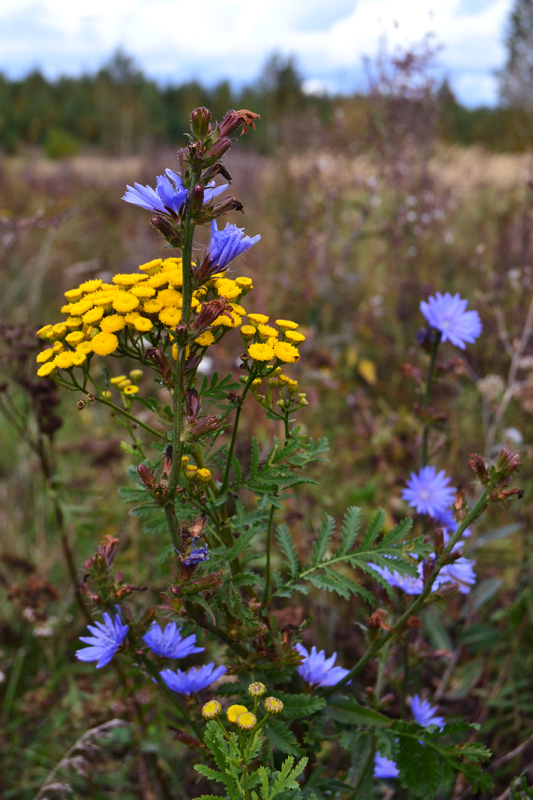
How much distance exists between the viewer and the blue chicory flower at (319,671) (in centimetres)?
120

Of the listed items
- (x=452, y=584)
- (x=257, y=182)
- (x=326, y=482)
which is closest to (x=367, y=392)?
(x=326, y=482)

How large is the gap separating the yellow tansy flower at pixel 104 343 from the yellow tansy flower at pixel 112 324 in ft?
0.04

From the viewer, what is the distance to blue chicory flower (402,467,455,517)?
146 centimetres

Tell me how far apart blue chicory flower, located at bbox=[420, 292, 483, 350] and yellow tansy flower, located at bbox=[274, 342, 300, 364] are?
59 centimetres

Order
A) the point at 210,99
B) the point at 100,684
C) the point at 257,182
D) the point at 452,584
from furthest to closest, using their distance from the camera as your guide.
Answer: the point at 210,99
the point at 257,182
the point at 100,684
the point at 452,584

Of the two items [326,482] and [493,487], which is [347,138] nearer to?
[326,482]

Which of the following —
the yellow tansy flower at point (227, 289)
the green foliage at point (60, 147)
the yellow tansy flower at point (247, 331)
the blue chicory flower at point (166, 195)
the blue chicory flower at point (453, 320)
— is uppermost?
the green foliage at point (60, 147)

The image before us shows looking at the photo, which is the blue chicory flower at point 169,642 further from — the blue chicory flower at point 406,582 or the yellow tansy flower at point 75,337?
the yellow tansy flower at point 75,337

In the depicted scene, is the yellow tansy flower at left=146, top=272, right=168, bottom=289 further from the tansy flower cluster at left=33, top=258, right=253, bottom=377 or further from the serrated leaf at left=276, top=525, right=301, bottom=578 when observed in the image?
the serrated leaf at left=276, top=525, right=301, bottom=578

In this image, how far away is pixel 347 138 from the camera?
525 cm

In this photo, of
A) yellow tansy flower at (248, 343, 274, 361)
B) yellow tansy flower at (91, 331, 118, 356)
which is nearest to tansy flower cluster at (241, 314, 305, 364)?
yellow tansy flower at (248, 343, 274, 361)

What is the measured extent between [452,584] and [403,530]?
0.17 metres

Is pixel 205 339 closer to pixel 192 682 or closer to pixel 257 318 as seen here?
pixel 257 318

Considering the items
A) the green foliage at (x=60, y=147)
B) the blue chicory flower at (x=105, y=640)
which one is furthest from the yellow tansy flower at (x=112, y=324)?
the green foliage at (x=60, y=147)
